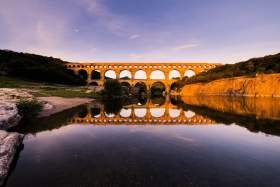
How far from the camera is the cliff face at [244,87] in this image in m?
39.2

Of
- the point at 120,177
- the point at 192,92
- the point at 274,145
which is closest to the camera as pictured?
the point at 120,177

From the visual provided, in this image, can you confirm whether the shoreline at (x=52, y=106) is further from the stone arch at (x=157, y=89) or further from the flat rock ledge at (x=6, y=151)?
the stone arch at (x=157, y=89)

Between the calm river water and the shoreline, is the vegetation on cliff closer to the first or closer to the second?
the shoreline

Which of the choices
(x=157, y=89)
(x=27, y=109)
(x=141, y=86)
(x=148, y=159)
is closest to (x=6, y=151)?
(x=148, y=159)

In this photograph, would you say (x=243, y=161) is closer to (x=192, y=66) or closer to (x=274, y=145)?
(x=274, y=145)

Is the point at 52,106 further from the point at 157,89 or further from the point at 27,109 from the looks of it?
the point at 157,89

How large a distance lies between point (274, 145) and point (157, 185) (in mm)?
5831

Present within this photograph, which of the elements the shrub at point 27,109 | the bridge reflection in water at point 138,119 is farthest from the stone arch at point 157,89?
the shrub at point 27,109

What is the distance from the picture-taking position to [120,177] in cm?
506

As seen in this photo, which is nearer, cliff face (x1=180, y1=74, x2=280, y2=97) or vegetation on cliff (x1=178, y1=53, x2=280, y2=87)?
cliff face (x1=180, y1=74, x2=280, y2=97)

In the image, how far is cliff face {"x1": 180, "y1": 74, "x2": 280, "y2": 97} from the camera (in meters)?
39.2

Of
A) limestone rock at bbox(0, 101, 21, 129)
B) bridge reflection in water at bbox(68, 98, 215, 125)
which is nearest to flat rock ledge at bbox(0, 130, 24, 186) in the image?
limestone rock at bbox(0, 101, 21, 129)

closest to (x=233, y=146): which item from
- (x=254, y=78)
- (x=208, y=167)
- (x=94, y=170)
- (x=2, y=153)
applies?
(x=208, y=167)

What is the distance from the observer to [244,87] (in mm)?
45750
